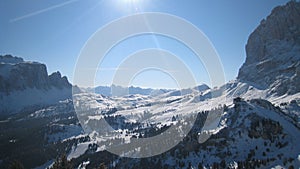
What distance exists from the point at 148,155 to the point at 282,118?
315ft

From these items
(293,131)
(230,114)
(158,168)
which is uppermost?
(230,114)

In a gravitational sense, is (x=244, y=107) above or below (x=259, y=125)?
above

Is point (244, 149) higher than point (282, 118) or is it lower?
lower

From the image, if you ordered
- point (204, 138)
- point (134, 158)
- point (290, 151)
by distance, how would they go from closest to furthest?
point (290, 151), point (204, 138), point (134, 158)

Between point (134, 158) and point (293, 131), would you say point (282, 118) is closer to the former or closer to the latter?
point (293, 131)

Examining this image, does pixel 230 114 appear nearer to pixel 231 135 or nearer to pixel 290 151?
pixel 231 135

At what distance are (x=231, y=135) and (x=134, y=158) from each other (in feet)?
225

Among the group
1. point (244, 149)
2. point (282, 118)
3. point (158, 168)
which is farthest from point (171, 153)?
point (282, 118)

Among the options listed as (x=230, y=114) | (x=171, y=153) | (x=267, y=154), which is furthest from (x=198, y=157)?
(x=230, y=114)

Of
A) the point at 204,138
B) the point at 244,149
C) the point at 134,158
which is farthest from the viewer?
the point at 134,158

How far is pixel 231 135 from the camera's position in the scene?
523ft

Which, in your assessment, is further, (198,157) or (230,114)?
(230,114)

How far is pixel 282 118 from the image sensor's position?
175375 millimetres

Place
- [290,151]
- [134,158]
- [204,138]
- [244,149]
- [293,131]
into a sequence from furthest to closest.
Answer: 1. [134,158]
2. [204,138]
3. [293,131]
4. [244,149]
5. [290,151]
